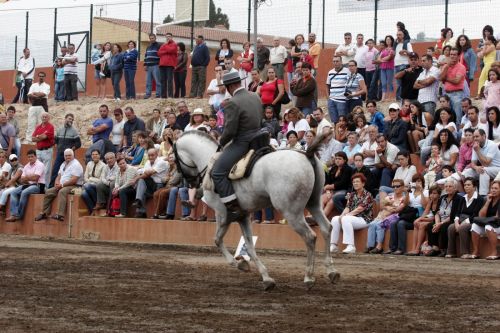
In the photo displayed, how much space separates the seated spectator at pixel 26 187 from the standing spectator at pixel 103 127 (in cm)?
170

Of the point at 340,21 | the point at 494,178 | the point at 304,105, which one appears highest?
the point at 340,21

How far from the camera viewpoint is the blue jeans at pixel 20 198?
28844 mm

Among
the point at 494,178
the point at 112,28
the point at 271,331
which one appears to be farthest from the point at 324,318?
the point at 112,28

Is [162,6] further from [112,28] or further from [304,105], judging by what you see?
[304,105]

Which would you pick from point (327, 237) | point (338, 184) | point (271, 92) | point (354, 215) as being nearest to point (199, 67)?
point (271, 92)

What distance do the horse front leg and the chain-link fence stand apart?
16.6m

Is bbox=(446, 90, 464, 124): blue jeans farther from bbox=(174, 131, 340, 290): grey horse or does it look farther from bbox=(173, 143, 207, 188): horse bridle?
bbox=(174, 131, 340, 290): grey horse

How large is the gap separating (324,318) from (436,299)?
7.15ft

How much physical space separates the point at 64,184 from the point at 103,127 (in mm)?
2363

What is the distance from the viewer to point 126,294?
41.9 ft

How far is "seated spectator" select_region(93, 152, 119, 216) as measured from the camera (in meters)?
26.9

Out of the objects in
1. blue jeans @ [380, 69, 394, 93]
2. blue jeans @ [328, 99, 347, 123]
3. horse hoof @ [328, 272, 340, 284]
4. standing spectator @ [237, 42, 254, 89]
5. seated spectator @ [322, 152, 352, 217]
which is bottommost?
horse hoof @ [328, 272, 340, 284]

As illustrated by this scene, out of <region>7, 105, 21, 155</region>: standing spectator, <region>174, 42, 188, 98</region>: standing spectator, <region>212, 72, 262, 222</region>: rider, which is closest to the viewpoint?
<region>212, 72, 262, 222</region>: rider

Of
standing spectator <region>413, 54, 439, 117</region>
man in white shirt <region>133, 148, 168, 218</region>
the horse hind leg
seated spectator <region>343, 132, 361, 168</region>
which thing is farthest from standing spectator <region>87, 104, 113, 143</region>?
the horse hind leg
